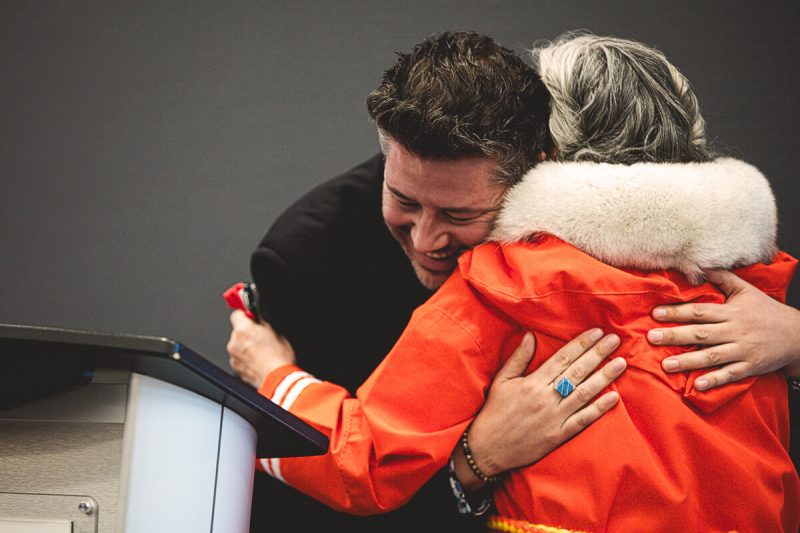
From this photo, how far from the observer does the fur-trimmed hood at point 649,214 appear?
997 millimetres

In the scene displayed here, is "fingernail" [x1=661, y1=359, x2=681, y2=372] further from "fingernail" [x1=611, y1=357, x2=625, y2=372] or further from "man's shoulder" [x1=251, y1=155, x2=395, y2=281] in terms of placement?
"man's shoulder" [x1=251, y1=155, x2=395, y2=281]

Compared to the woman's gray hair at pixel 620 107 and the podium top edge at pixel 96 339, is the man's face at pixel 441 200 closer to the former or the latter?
the woman's gray hair at pixel 620 107

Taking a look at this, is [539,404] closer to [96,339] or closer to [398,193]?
[398,193]

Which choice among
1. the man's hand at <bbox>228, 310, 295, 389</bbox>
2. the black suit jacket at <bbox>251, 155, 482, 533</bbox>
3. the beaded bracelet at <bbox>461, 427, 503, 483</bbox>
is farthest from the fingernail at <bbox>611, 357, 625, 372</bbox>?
the man's hand at <bbox>228, 310, 295, 389</bbox>

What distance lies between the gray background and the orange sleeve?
2.55ft

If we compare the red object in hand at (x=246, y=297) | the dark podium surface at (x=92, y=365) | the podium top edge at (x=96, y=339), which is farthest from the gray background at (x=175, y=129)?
the podium top edge at (x=96, y=339)

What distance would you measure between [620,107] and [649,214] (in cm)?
21

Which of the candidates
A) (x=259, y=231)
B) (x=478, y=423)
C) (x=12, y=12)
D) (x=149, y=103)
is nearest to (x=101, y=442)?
(x=478, y=423)

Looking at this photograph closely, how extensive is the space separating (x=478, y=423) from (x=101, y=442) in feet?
1.94

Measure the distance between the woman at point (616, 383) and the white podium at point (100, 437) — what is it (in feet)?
1.16

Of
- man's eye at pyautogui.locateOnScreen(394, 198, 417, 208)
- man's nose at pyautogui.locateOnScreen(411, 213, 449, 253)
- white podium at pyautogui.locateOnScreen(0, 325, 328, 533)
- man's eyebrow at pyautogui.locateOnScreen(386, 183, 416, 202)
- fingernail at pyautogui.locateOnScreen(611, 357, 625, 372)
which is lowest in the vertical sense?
white podium at pyautogui.locateOnScreen(0, 325, 328, 533)

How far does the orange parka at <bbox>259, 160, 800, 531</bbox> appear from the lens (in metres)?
0.99

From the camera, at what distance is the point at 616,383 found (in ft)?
3.45

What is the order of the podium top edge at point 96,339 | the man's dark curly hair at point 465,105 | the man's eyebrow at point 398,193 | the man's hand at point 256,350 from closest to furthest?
the podium top edge at point 96,339 → the man's dark curly hair at point 465,105 → the man's eyebrow at point 398,193 → the man's hand at point 256,350
